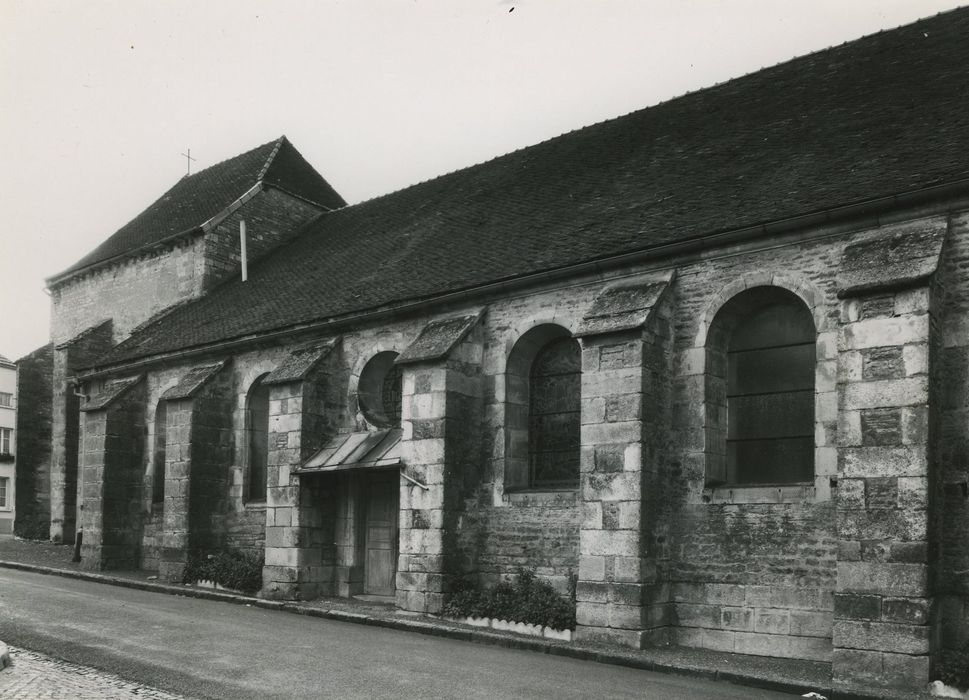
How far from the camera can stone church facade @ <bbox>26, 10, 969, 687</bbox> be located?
9727mm

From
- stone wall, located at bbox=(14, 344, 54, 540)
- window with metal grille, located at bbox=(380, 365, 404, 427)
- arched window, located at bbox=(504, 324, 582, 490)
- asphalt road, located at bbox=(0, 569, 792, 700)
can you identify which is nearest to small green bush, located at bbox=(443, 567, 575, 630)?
asphalt road, located at bbox=(0, 569, 792, 700)

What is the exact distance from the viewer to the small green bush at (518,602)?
1198 cm

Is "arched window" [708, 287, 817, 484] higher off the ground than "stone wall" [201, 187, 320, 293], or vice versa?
"stone wall" [201, 187, 320, 293]

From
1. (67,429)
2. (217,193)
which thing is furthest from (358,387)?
(67,429)

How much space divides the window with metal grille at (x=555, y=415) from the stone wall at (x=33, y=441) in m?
18.5

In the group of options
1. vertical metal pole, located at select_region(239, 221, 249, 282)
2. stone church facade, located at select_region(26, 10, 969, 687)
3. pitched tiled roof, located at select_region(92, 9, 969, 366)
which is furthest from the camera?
vertical metal pole, located at select_region(239, 221, 249, 282)

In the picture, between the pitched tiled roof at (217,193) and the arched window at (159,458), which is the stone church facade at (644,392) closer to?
the arched window at (159,458)

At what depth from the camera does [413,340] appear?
50.0ft

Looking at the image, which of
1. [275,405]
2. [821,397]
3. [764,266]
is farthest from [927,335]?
[275,405]

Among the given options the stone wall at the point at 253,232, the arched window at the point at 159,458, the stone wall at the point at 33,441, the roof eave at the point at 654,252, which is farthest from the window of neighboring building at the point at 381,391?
the stone wall at the point at 33,441

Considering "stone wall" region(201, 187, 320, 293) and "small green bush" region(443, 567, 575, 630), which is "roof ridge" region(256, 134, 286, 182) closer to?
"stone wall" region(201, 187, 320, 293)

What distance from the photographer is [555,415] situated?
45.4 feet

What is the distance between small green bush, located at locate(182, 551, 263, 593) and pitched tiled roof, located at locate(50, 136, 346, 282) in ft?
31.4

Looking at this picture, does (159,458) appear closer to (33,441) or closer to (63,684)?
(33,441)
